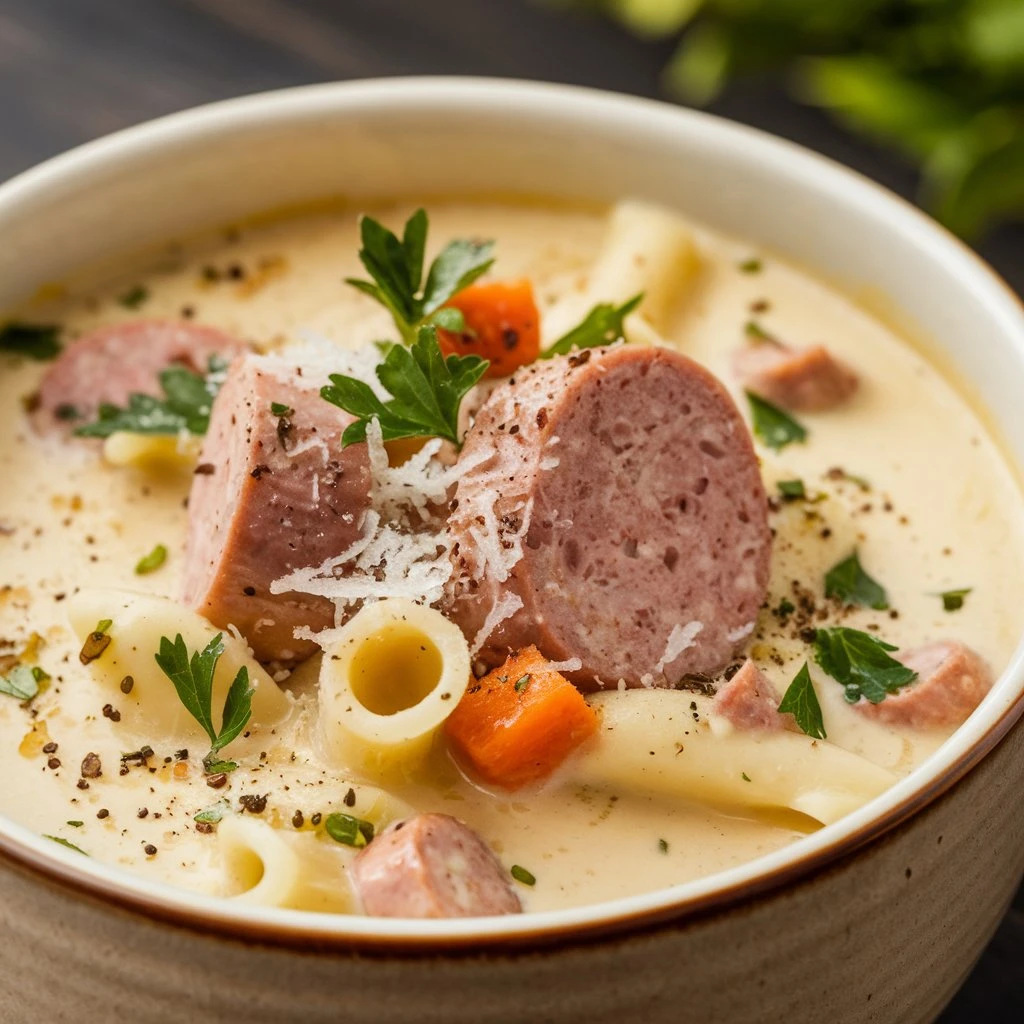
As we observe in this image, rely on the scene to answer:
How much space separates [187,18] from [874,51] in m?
2.19

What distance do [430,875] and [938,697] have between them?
0.92 m

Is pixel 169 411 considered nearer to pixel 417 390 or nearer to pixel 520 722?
pixel 417 390

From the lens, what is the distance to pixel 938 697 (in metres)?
2.46

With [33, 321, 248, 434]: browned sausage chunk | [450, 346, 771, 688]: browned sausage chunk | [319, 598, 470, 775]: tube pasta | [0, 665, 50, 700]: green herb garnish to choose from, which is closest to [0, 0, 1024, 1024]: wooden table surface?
[33, 321, 248, 434]: browned sausage chunk

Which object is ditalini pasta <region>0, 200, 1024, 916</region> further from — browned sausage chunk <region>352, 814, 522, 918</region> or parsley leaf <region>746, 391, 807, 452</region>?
parsley leaf <region>746, 391, 807, 452</region>

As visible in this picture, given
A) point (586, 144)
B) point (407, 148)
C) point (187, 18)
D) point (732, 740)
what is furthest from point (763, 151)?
point (187, 18)

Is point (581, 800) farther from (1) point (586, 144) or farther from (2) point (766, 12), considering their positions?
(2) point (766, 12)

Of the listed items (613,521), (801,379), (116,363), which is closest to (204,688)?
(613,521)

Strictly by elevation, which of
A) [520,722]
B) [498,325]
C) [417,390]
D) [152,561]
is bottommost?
[152,561]

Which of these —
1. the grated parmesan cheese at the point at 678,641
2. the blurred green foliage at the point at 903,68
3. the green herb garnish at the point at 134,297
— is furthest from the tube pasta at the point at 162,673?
the blurred green foliage at the point at 903,68

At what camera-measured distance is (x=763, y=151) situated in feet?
11.2

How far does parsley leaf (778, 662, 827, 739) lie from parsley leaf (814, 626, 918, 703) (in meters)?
0.09

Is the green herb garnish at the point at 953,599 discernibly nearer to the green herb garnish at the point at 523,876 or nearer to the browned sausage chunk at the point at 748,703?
the browned sausage chunk at the point at 748,703

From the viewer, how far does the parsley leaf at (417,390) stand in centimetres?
243
